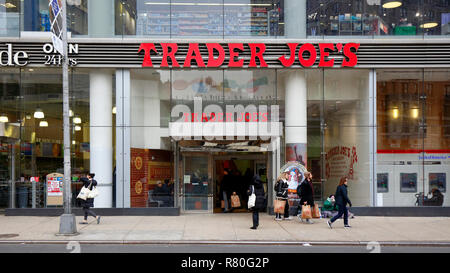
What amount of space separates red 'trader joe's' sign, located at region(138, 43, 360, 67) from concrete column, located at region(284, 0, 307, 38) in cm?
56

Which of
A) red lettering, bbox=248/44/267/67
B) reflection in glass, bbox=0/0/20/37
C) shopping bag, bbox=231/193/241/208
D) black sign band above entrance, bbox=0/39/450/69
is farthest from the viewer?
shopping bag, bbox=231/193/241/208

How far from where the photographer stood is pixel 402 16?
1709 centimetres

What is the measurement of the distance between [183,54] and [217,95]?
1.98 meters

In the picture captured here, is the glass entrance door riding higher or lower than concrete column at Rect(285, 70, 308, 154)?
lower

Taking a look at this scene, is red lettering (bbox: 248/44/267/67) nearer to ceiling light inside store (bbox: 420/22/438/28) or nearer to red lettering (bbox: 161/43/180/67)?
red lettering (bbox: 161/43/180/67)

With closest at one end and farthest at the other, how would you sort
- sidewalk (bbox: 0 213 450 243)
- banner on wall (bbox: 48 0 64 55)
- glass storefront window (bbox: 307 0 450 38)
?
sidewalk (bbox: 0 213 450 243) → banner on wall (bbox: 48 0 64 55) → glass storefront window (bbox: 307 0 450 38)

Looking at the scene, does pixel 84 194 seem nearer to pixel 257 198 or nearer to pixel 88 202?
pixel 88 202

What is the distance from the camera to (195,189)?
1755 cm

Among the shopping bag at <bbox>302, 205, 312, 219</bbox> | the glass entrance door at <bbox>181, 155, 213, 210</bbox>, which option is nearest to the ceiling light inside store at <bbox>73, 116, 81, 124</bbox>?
the glass entrance door at <bbox>181, 155, 213, 210</bbox>

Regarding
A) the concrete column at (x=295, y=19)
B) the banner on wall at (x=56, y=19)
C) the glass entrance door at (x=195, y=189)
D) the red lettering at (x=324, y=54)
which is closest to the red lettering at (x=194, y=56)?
the concrete column at (x=295, y=19)

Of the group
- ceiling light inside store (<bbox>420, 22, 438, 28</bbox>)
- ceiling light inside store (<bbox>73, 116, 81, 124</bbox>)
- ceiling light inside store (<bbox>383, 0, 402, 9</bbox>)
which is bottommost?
ceiling light inside store (<bbox>73, 116, 81, 124</bbox>)

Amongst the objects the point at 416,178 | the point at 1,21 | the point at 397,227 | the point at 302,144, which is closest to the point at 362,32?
the point at 302,144

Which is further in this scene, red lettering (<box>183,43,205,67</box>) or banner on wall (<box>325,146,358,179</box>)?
banner on wall (<box>325,146,358,179</box>)

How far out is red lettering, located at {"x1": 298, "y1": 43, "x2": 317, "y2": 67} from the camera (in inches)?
656
